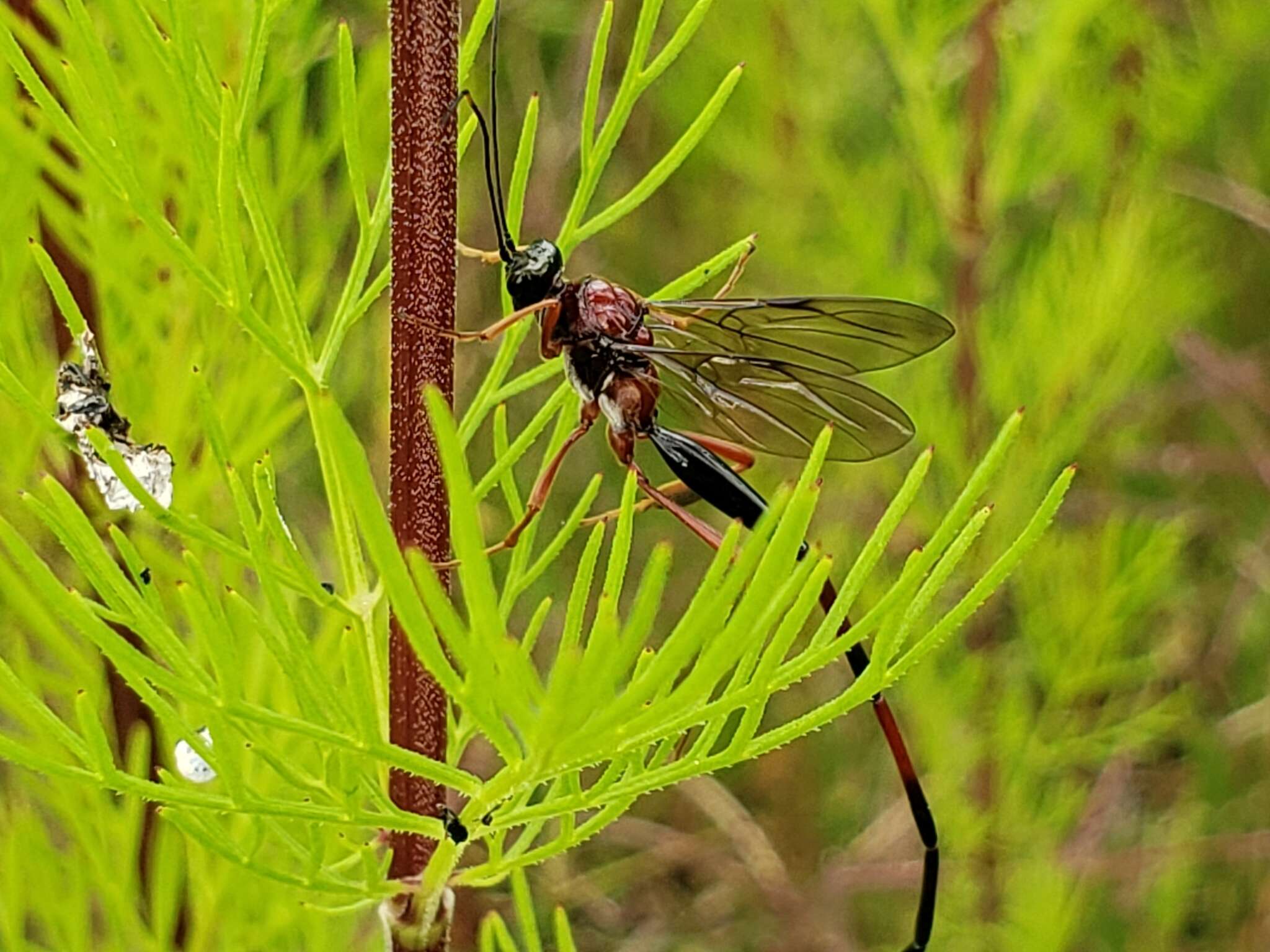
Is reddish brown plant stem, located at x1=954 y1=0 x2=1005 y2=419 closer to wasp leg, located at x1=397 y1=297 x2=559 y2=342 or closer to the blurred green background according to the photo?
the blurred green background

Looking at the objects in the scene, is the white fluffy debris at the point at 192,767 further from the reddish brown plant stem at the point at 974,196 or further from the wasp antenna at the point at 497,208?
the reddish brown plant stem at the point at 974,196

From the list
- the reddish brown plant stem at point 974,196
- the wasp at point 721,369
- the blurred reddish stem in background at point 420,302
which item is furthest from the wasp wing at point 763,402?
the reddish brown plant stem at point 974,196

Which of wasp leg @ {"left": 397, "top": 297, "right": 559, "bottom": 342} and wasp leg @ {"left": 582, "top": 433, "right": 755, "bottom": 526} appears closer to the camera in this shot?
wasp leg @ {"left": 397, "top": 297, "right": 559, "bottom": 342}

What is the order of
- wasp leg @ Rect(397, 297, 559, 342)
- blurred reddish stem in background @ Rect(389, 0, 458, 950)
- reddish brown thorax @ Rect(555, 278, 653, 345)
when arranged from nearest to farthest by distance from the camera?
blurred reddish stem in background @ Rect(389, 0, 458, 950)
wasp leg @ Rect(397, 297, 559, 342)
reddish brown thorax @ Rect(555, 278, 653, 345)

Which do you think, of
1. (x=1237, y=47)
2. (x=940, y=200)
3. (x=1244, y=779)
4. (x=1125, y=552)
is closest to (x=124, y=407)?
(x=940, y=200)

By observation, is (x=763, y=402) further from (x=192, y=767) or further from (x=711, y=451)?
(x=192, y=767)

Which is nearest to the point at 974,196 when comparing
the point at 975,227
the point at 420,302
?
the point at 975,227

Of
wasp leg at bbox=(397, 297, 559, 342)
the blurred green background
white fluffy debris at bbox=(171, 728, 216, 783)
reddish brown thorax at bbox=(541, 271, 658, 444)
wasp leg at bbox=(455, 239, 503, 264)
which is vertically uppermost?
the blurred green background

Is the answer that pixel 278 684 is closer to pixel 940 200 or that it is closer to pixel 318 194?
pixel 318 194

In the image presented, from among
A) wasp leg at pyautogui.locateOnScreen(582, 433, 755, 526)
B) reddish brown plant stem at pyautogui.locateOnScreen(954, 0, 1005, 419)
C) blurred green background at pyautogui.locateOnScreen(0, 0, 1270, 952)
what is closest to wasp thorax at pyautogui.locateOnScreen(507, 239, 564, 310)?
wasp leg at pyautogui.locateOnScreen(582, 433, 755, 526)
